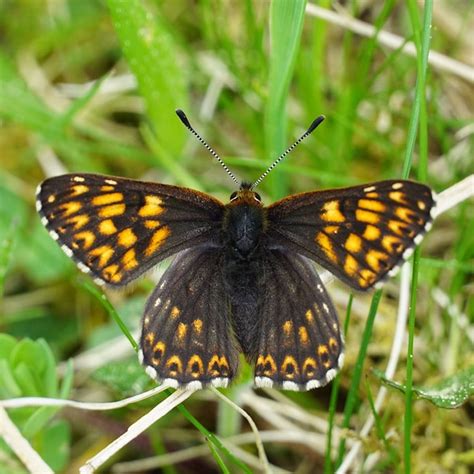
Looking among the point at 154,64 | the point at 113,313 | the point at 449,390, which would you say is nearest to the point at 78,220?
the point at 113,313

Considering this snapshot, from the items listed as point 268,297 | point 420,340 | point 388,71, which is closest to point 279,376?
point 268,297

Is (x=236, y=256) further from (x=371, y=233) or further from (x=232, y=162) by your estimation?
(x=232, y=162)

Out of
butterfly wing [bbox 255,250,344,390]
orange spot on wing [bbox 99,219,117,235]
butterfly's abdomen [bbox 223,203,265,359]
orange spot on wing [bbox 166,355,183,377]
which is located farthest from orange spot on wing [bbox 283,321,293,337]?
orange spot on wing [bbox 99,219,117,235]

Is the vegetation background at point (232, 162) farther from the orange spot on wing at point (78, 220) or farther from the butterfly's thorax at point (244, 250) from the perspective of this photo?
the butterfly's thorax at point (244, 250)

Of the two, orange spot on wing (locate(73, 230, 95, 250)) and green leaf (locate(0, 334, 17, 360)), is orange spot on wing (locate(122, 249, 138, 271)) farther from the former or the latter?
green leaf (locate(0, 334, 17, 360))

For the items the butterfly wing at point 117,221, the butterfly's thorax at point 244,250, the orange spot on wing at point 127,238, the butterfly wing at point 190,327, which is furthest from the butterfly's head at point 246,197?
the orange spot on wing at point 127,238
